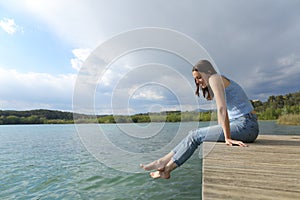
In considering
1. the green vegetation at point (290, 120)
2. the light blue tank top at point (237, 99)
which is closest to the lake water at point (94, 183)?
the light blue tank top at point (237, 99)

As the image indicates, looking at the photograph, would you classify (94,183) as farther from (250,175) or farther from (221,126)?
(250,175)

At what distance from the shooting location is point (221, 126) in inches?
111

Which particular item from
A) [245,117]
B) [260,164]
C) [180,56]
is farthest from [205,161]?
[180,56]

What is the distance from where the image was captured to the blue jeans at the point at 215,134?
2.78 metres

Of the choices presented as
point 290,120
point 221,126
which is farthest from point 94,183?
point 290,120

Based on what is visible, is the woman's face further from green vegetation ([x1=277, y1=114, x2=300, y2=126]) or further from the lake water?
green vegetation ([x1=277, y1=114, x2=300, y2=126])

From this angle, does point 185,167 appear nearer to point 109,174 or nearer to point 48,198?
point 109,174

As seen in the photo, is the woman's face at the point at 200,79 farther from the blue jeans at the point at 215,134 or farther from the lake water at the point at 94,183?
the lake water at the point at 94,183

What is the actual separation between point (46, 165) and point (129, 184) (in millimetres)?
4363

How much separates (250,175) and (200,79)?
169 centimetres

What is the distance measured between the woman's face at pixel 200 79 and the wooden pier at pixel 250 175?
107 cm

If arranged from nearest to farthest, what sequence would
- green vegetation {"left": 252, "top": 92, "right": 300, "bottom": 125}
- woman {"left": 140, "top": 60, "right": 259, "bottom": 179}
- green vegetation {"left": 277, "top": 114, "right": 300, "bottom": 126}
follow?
woman {"left": 140, "top": 60, "right": 259, "bottom": 179}, green vegetation {"left": 277, "top": 114, "right": 300, "bottom": 126}, green vegetation {"left": 252, "top": 92, "right": 300, "bottom": 125}

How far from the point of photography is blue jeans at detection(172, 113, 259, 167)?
109 inches

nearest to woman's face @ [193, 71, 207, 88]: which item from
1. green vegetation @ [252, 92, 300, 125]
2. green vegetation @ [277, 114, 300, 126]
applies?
green vegetation @ [277, 114, 300, 126]
